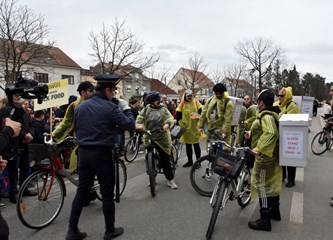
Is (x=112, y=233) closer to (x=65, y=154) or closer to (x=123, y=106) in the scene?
(x=123, y=106)

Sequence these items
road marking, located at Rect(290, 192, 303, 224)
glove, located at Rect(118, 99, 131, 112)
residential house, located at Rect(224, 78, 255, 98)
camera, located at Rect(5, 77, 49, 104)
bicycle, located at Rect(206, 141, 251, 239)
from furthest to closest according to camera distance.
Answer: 1. residential house, located at Rect(224, 78, 255, 98)
2. road marking, located at Rect(290, 192, 303, 224)
3. glove, located at Rect(118, 99, 131, 112)
4. bicycle, located at Rect(206, 141, 251, 239)
5. camera, located at Rect(5, 77, 49, 104)

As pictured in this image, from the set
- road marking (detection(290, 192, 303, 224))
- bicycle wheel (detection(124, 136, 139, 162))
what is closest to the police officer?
road marking (detection(290, 192, 303, 224))

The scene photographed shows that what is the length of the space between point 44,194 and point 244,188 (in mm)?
2885

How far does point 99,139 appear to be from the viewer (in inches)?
133

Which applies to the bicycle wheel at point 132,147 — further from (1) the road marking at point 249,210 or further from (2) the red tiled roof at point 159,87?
(2) the red tiled roof at point 159,87

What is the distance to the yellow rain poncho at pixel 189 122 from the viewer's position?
7.24 meters

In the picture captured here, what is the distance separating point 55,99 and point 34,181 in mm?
1998

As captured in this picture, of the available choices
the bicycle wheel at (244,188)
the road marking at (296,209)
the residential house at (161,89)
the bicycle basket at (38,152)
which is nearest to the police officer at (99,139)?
the bicycle basket at (38,152)

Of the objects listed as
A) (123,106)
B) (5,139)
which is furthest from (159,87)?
(5,139)

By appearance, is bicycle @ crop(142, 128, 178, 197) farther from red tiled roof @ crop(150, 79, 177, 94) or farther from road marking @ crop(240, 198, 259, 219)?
red tiled roof @ crop(150, 79, 177, 94)

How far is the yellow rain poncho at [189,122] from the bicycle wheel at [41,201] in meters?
3.75

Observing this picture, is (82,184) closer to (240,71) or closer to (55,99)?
(55,99)

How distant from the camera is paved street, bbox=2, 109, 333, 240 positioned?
12.2 ft

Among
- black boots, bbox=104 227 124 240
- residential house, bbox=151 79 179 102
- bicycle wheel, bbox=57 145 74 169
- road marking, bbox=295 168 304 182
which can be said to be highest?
residential house, bbox=151 79 179 102
